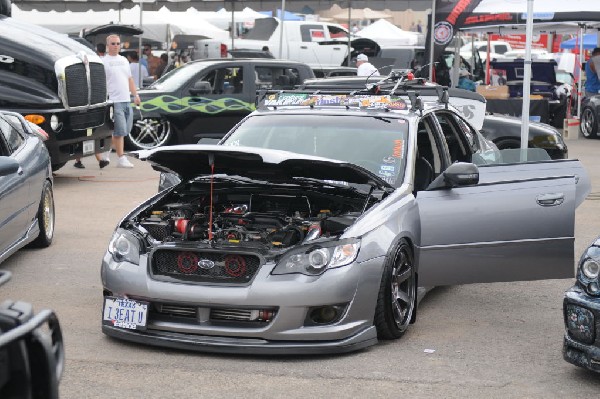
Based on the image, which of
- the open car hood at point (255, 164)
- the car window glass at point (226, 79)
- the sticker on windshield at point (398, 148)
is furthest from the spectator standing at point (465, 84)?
the open car hood at point (255, 164)

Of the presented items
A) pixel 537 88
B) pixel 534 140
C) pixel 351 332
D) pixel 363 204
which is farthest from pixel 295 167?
pixel 537 88

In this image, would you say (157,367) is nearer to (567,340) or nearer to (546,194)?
(567,340)

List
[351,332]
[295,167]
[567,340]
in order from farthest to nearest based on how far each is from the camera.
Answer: [295,167]
[351,332]
[567,340]

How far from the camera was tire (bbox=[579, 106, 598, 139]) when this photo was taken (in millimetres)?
23128

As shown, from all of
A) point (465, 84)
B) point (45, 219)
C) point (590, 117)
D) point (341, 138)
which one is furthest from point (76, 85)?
point (465, 84)

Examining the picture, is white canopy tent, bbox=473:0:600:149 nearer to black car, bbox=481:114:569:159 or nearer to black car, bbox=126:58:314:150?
black car, bbox=126:58:314:150

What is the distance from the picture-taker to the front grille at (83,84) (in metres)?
14.5

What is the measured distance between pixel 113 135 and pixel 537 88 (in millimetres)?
13382

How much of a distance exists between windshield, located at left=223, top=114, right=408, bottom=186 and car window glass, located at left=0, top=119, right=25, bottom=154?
2.05 meters

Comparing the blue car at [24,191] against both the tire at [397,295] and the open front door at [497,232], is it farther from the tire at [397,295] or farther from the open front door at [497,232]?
the open front door at [497,232]

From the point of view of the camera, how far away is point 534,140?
1545 centimetres

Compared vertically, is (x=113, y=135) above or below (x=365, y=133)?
below

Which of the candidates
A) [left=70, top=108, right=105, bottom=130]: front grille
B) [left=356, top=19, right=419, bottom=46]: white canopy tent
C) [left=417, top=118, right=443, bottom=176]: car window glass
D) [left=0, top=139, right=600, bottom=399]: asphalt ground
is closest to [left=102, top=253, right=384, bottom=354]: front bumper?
[left=0, top=139, right=600, bottom=399]: asphalt ground

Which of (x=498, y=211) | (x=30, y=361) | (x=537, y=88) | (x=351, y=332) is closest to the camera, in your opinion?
(x=30, y=361)
